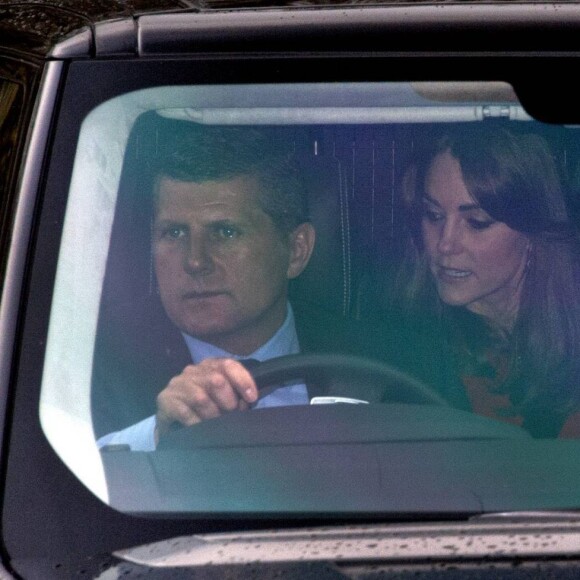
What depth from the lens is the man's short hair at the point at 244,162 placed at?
210 centimetres

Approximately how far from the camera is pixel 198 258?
82.6 inches

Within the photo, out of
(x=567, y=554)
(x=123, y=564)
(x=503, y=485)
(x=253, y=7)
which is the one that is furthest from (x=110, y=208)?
(x=567, y=554)

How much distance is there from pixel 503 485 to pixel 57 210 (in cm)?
78

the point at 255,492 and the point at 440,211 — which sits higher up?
the point at 440,211

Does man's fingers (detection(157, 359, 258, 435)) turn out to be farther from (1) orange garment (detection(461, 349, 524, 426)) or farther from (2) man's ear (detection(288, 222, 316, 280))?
(1) orange garment (detection(461, 349, 524, 426))

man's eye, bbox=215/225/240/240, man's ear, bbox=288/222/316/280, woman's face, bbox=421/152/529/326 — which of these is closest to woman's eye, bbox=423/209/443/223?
woman's face, bbox=421/152/529/326

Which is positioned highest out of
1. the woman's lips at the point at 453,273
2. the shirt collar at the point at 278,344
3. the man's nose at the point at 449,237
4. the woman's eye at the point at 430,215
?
the woman's eye at the point at 430,215

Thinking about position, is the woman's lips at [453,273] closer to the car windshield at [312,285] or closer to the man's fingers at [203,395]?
the car windshield at [312,285]

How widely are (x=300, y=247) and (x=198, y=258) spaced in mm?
161

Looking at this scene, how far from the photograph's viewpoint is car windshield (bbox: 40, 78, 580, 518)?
2008 mm

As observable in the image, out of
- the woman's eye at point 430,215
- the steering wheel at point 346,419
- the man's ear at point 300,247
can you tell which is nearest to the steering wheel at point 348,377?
the steering wheel at point 346,419

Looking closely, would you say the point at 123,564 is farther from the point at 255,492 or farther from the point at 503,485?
the point at 503,485

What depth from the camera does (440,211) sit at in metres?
2.13

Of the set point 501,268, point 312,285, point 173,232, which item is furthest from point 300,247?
point 501,268
